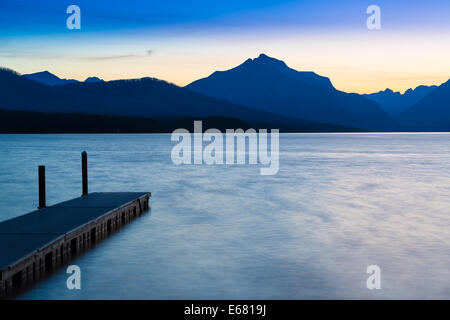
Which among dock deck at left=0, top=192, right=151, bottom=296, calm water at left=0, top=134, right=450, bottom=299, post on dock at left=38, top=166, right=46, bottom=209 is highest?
post on dock at left=38, top=166, right=46, bottom=209

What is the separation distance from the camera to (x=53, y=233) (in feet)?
40.6

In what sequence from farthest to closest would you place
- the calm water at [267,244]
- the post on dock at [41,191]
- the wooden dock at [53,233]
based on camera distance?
the post on dock at [41,191] → the calm water at [267,244] → the wooden dock at [53,233]

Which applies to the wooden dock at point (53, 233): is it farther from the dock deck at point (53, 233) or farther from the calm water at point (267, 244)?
the calm water at point (267, 244)

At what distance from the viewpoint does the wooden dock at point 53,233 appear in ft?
32.7

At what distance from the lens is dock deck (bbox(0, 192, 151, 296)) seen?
394 inches

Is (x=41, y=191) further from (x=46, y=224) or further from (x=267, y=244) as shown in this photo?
(x=267, y=244)

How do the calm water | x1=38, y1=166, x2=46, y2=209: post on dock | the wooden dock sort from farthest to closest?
x1=38, y1=166, x2=46, y2=209: post on dock
the calm water
the wooden dock

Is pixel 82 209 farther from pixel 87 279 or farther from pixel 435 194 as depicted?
pixel 435 194

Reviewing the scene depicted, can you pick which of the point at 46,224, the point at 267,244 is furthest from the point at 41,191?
the point at 267,244

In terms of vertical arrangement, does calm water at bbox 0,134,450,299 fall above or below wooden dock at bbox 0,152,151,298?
below

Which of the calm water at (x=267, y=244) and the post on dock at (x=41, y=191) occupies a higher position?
the post on dock at (x=41, y=191)

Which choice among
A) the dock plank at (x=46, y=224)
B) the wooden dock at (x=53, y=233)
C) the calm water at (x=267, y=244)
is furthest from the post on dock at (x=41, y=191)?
the calm water at (x=267, y=244)

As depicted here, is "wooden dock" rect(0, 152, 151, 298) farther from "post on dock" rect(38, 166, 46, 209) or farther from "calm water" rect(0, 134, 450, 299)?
"calm water" rect(0, 134, 450, 299)

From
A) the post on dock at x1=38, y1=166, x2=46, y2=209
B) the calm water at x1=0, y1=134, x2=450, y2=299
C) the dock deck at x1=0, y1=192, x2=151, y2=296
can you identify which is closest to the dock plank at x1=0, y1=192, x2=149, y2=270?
the dock deck at x1=0, y1=192, x2=151, y2=296
